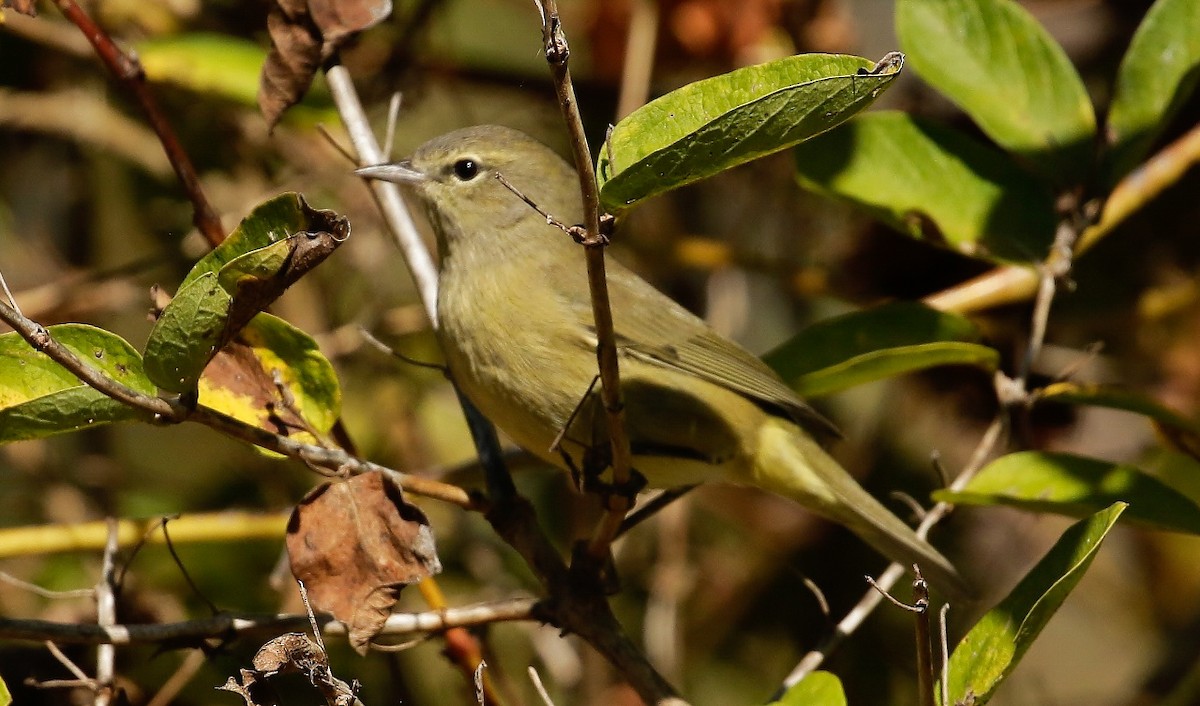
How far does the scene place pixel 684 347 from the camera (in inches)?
120

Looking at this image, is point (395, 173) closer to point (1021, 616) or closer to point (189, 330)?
point (189, 330)

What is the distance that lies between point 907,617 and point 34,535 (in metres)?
2.89

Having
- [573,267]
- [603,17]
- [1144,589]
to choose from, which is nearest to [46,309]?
[573,267]

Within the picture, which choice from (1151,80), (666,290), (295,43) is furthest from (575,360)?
(666,290)

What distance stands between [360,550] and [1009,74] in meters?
1.80

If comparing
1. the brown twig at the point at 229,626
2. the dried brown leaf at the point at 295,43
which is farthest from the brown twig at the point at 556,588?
the dried brown leaf at the point at 295,43

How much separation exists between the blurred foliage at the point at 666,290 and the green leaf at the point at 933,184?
0.74 m

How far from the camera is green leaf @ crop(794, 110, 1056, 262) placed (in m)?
2.71

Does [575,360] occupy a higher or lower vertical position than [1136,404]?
higher

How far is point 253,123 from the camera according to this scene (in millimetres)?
4273

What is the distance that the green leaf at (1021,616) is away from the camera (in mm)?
1720

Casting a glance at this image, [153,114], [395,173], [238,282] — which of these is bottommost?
[238,282]

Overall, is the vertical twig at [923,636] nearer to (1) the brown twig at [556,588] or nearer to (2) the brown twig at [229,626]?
(1) the brown twig at [556,588]


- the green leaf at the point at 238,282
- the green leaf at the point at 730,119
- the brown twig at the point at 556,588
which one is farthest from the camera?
the brown twig at the point at 556,588
